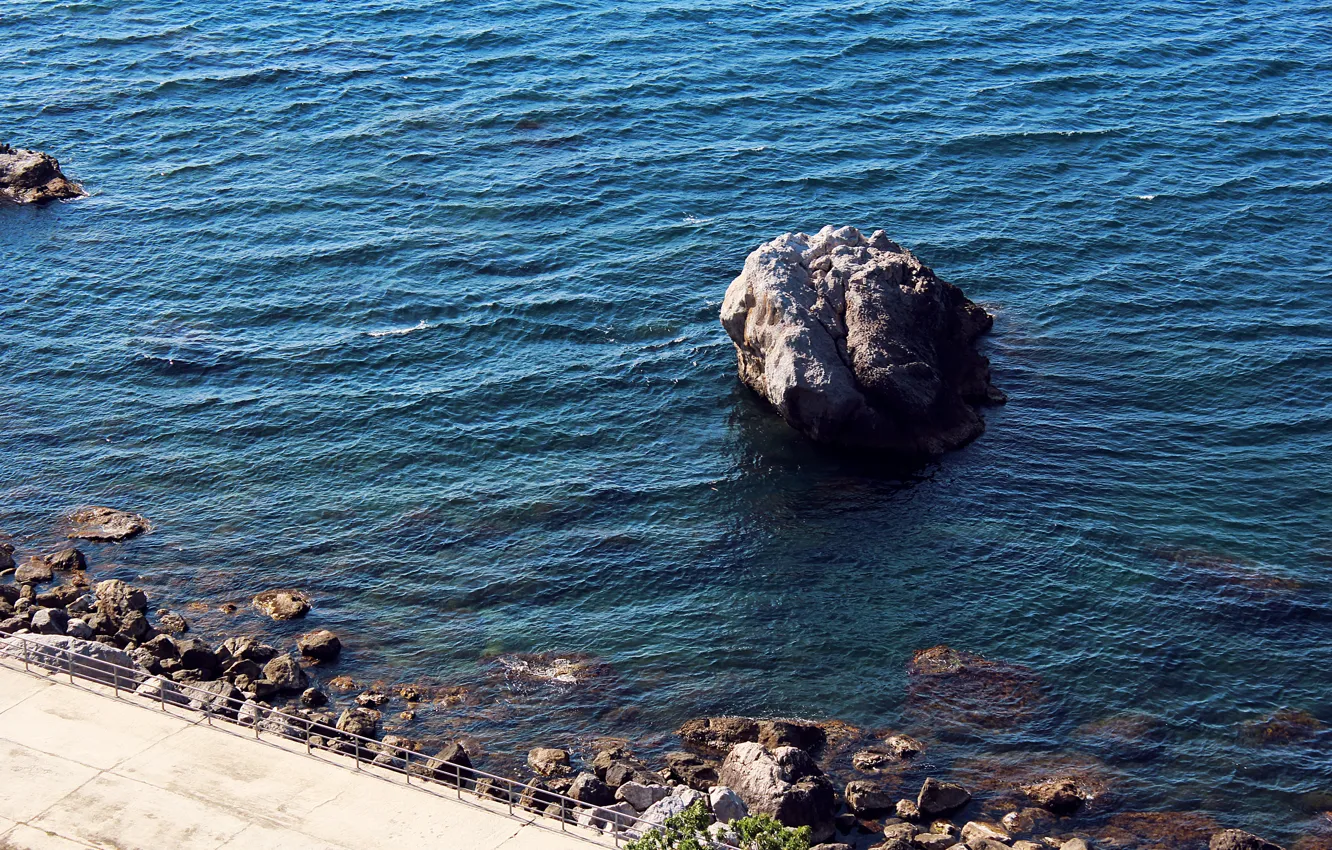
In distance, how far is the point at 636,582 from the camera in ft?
234

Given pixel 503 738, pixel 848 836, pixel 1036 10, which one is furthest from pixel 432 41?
pixel 848 836

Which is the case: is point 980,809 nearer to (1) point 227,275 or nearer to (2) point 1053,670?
(2) point 1053,670

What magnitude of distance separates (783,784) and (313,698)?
69.7 ft

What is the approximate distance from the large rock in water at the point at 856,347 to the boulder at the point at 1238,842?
92.4 ft

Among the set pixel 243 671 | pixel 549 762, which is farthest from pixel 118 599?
pixel 549 762

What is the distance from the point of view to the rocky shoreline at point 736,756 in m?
55.9

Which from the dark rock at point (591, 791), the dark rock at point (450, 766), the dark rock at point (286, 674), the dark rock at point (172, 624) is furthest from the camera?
the dark rock at point (172, 624)

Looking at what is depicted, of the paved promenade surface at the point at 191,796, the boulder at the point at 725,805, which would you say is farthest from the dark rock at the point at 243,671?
the boulder at the point at 725,805

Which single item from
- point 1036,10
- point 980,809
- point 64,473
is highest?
point 1036,10

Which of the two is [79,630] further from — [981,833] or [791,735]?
[981,833]

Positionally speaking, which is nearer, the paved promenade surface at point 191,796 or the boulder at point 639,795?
the paved promenade surface at point 191,796

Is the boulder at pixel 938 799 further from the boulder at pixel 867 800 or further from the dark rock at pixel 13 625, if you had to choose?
the dark rock at pixel 13 625

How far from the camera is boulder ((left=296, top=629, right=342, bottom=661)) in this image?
6631cm

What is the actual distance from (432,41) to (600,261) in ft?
152
